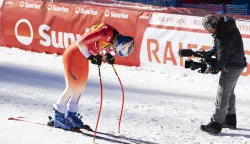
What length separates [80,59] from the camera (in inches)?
313

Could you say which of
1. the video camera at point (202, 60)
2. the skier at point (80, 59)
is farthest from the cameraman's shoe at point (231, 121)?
the skier at point (80, 59)

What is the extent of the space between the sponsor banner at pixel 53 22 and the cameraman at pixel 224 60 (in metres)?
5.17

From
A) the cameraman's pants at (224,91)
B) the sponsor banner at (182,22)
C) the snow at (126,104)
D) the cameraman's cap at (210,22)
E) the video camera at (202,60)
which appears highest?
the cameraman's cap at (210,22)

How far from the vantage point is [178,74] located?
1267 cm

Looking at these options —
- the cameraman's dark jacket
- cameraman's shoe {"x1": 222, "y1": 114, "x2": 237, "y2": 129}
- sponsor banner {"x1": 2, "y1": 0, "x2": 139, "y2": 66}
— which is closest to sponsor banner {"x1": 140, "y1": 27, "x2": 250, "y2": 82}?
sponsor banner {"x1": 2, "y1": 0, "x2": 139, "y2": 66}

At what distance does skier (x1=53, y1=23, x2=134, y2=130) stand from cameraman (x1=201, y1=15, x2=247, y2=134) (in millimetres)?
1165

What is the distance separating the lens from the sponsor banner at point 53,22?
538 inches

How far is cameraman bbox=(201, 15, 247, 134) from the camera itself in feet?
26.1

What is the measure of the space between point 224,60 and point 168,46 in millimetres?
4968

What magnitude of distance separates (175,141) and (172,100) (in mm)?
2747

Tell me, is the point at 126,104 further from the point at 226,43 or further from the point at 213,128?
the point at 226,43

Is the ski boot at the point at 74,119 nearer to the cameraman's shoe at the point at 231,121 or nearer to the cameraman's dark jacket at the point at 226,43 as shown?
the cameraman's dark jacket at the point at 226,43

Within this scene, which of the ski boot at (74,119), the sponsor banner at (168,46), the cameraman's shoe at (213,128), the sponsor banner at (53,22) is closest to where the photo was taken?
the ski boot at (74,119)

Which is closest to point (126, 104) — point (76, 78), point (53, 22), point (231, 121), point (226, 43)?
point (231, 121)
